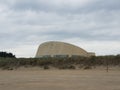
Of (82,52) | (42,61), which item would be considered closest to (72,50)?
(82,52)

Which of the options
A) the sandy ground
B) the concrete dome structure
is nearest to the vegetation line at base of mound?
the sandy ground

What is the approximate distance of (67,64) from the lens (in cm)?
6775

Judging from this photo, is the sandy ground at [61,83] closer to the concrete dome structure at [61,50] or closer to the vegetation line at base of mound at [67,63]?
the vegetation line at base of mound at [67,63]

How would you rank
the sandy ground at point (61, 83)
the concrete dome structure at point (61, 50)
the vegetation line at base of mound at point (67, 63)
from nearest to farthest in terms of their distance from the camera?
the sandy ground at point (61, 83) < the vegetation line at base of mound at point (67, 63) < the concrete dome structure at point (61, 50)

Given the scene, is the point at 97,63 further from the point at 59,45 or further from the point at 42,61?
the point at 59,45

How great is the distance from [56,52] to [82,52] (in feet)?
23.6

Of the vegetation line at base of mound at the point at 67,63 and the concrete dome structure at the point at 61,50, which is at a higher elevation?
the concrete dome structure at the point at 61,50

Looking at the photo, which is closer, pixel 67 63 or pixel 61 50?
pixel 67 63

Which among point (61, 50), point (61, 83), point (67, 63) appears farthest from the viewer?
point (61, 50)

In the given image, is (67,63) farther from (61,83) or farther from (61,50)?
(61,83)

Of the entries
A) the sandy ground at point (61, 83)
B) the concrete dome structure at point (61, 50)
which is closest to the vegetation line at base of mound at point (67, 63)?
the sandy ground at point (61, 83)

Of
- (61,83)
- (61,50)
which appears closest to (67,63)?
(61,50)

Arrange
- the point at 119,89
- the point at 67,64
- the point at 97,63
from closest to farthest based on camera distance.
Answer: the point at 119,89, the point at 97,63, the point at 67,64

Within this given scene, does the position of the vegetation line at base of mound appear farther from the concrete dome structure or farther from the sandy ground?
the concrete dome structure
